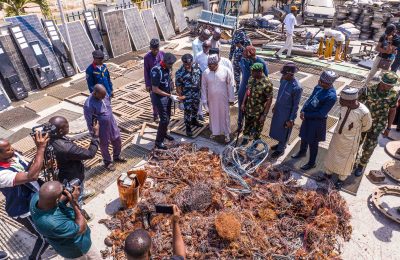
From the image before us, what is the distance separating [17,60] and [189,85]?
218 inches

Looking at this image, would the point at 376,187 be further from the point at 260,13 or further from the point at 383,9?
the point at 260,13

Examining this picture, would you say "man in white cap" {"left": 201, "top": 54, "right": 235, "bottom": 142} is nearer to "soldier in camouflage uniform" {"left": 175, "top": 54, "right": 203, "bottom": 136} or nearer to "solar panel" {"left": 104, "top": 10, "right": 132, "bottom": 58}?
"soldier in camouflage uniform" {"left": 175, "top": 54, "right": 203, "bottom": 136}

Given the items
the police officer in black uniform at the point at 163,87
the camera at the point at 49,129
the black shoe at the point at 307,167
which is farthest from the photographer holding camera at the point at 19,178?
the black shoe at the point at 307,167

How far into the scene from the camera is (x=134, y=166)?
5445mm

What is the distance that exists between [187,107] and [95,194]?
8.02ft

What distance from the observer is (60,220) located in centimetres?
256

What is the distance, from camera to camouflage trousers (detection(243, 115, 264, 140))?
18.3ft

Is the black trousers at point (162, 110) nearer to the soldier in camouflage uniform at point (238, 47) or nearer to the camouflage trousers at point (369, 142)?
the soldier in camouflage uniform at point (238, 47)

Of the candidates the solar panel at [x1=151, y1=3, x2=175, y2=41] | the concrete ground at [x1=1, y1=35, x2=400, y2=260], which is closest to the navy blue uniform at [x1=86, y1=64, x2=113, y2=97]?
the concrete ground at [x1=1, y1=35, x2=400, y2=260]

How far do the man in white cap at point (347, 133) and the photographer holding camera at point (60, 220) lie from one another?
12.3ft

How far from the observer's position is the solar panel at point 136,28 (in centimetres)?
1160

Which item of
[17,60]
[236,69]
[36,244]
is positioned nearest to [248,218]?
[36,244]

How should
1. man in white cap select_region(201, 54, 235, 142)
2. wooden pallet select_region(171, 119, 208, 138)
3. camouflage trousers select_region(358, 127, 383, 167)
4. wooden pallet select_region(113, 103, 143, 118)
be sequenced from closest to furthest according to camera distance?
camouflage trousers select_region(358, 127, 383, 167) < man in white cap select_region(201, 54, 235, 142) < wooden pallet select_region(171, 119, 208, 138) < wooden pallet select_region(113, 103, 143, 118)

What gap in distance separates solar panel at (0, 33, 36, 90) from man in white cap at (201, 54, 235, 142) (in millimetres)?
5676
